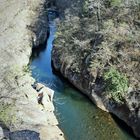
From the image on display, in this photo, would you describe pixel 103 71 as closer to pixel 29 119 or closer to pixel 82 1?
pixel 29 119

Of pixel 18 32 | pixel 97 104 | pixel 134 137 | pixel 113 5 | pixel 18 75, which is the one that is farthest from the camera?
pixel 18 32

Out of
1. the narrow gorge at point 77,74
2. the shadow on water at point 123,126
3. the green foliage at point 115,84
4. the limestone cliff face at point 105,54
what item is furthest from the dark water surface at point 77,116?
the green foliage at point 115,84

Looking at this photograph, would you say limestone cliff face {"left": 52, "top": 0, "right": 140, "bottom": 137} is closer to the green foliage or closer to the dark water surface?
the green foliage

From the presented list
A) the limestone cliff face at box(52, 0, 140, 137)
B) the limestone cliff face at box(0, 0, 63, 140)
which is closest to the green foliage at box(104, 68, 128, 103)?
the limestone cliff face at box(52, 0, 140, 137)

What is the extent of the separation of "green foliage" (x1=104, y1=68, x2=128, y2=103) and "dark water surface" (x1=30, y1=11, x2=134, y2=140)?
76.5 inches

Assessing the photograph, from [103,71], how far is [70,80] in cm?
438

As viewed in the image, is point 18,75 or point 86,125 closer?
point 18,75

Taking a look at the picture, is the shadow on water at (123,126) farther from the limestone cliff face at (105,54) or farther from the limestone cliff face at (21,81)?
the limestone cliff face at (21,81)

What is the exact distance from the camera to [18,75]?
108ft

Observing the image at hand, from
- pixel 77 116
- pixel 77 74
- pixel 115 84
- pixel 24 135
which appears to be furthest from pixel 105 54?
pixel 24 135

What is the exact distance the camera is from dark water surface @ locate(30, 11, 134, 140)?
113ft

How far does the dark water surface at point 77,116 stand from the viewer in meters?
34.4

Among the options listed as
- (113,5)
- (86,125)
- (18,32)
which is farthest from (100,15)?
(86,125)

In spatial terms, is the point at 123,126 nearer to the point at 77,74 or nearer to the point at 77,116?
the point at 77,116
